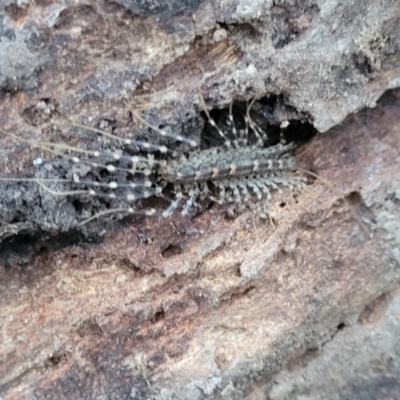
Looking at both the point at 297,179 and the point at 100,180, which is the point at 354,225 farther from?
the point at 100,180

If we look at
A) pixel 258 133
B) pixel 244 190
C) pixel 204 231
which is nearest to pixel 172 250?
pixel 204 231

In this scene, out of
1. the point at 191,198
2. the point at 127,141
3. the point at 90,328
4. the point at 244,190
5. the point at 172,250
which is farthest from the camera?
the point at 244,190

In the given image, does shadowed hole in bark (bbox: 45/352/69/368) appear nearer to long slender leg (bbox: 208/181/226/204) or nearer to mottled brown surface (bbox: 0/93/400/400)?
mottled brown surface (bbox: 0/93/400/400)

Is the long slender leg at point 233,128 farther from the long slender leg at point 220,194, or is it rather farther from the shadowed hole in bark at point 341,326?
the shadowed hole in bark at point 341,326

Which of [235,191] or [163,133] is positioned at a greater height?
[163,133]

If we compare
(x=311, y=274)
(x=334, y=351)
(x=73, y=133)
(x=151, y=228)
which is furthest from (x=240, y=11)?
(x=334, y=351)

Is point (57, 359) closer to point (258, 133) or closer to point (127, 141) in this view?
point (127, 141)
